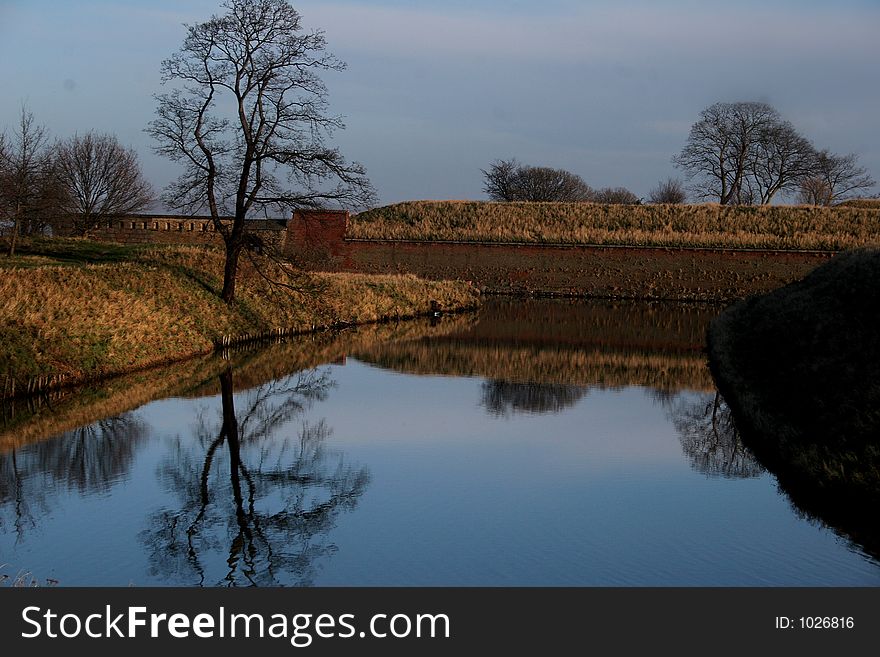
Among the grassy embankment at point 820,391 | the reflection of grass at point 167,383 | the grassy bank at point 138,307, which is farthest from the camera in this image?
the grassy bank at point 138,307

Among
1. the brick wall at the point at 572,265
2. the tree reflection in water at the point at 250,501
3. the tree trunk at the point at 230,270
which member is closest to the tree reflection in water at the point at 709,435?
the tree reflection in water at the point at 250,501

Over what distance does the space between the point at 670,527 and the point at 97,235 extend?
4138 cm

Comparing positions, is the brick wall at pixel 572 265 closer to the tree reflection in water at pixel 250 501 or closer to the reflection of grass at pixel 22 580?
the tree reflection in water at pixel 250 501

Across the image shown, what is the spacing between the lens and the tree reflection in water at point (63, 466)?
9.38 m

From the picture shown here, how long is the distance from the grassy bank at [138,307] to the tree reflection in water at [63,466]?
2.66 metres

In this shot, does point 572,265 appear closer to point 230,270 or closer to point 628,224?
point 628,224

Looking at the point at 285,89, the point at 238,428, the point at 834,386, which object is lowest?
the point at 238,428

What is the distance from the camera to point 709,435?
550 inches

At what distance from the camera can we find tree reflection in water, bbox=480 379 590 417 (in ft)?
52.5

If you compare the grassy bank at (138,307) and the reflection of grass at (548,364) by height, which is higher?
the grassy bank at (138,307)

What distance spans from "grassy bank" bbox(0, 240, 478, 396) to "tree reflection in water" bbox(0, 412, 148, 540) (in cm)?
266

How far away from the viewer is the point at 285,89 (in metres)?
21.8
